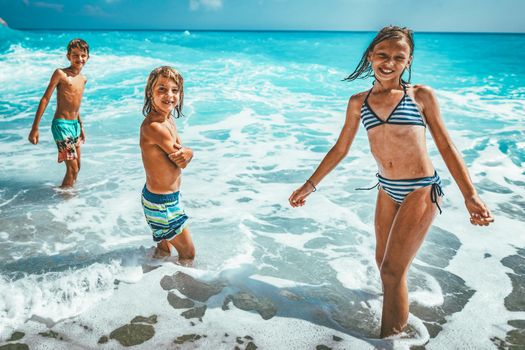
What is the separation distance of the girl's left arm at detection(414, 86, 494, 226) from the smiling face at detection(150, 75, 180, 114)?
1.70 m

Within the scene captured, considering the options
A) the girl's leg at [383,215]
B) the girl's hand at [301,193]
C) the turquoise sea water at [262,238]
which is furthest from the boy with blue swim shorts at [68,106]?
the girl's leg at [383,215]

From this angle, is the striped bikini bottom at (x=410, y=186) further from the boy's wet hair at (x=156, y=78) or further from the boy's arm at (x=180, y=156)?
the boy's wet hair at (x=156, y=78)

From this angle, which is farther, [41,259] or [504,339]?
[41,259]

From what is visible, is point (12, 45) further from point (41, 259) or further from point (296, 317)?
point (296, 317)

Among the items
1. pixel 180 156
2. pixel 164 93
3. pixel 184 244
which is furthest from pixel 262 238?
pixel 164 93

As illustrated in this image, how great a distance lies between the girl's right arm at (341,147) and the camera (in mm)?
2811

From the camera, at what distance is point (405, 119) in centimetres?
250

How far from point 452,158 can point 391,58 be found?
71 centimetres

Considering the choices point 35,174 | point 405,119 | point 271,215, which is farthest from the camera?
point 35,174

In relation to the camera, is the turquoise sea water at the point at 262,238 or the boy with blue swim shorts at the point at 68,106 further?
the boy with blue swim shorts at the point at 68,106

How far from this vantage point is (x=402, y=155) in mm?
2553

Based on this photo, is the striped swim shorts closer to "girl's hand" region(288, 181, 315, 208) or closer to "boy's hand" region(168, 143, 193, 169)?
"boy's hand" region(168, 143, 193, 169)

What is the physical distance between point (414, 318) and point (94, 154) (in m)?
6.00

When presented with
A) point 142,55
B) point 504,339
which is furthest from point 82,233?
point 142,55
